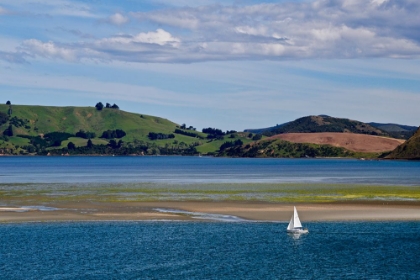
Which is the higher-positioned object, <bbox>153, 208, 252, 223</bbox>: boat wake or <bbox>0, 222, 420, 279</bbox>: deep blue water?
<bbox>153, 208, 252, 223</bbox>: boat wake

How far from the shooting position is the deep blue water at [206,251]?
44.3 metres

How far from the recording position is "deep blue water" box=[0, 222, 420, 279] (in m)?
44.3

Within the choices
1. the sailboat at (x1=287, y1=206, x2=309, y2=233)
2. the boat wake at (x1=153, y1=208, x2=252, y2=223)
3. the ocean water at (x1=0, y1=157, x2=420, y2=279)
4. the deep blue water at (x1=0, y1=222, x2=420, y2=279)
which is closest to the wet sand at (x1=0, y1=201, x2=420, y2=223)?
the boat wake at (x1=153, y1=208, x2=252, y2=223)

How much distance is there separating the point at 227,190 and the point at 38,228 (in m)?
51.8

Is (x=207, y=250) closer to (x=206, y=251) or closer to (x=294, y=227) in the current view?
(x=206, y=251)

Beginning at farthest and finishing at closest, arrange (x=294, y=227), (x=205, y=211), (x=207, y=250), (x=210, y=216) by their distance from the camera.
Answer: (x=205, y=211) < (x=210, y=216) < (x=294, y=227) < (x=207, y=250)

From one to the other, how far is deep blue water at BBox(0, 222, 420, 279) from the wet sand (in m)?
4.74

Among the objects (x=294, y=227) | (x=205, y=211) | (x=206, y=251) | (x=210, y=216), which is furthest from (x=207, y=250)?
(x=205, y=211)

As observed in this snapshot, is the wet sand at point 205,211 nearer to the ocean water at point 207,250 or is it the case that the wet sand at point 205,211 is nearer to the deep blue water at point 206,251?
the ocean water at point 207,250

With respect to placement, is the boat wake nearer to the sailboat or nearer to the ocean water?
the ocean water

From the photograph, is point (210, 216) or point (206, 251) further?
point (210, 216)

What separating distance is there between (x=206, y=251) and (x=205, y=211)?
994 inches

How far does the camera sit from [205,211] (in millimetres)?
76438

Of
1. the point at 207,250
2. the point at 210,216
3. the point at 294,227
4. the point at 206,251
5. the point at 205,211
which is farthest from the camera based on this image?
the point at 205,211
